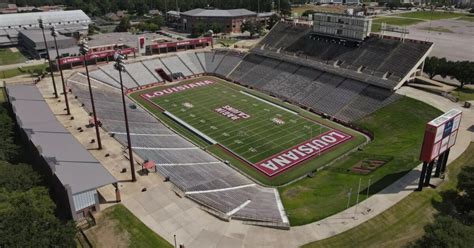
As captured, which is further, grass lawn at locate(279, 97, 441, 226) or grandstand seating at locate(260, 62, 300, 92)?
grandstand seating at locate(260, 62, 300, 92)

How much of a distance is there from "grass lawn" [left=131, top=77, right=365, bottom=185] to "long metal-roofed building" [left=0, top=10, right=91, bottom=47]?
73658mm

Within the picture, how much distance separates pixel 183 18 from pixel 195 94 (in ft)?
262

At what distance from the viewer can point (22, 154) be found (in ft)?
145

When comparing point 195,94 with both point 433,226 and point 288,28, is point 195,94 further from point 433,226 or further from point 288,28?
point 433,226

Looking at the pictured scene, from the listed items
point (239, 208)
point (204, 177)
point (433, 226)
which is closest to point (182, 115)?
point (204, 177)

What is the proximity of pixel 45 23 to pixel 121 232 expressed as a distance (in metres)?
136

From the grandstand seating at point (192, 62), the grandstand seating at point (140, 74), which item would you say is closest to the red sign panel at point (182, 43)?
the grandstand seating at point (192, 62)

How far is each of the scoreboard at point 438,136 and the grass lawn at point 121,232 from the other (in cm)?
2768

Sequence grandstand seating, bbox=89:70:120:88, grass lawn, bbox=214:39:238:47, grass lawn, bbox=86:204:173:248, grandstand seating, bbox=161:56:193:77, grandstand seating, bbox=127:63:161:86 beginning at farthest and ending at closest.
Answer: grass lawn, bbox=214:39:238:47 → grandstand seating, bbox=161:56:193:77 → grandstand seating, bbox=127:63:161:86 → grandstand seating, bbox=89:70:120:88 → grass lawn, bbox=86:204:173:248

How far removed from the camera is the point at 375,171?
43156 millimetres

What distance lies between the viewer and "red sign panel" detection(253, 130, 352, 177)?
157 ft

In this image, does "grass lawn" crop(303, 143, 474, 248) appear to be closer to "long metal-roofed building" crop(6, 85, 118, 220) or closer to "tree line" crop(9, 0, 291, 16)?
"long metal-roofed building" crop(6, 85, 118, 220)

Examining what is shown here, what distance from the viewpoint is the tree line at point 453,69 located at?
2554 inches

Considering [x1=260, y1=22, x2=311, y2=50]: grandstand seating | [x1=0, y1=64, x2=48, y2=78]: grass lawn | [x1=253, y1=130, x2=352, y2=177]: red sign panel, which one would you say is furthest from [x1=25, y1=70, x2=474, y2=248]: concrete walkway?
[x1=0, y1=64, x2=48, y2=78]: grass lawn
